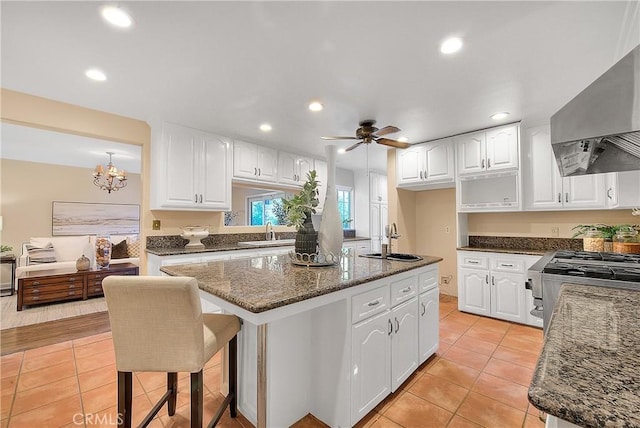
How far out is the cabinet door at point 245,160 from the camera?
153 inches

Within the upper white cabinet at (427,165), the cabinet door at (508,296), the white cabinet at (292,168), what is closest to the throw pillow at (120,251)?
the white cabinet at (292,168)

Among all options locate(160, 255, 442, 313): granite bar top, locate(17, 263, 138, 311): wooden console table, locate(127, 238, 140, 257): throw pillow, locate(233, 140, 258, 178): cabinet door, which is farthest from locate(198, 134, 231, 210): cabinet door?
locate(127, 238, 140, 257): throw pillow

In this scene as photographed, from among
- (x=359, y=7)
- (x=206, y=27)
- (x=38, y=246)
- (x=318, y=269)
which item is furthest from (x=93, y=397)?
(x=38, y=246)

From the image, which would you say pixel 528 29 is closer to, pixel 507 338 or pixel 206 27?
pixel 206 27

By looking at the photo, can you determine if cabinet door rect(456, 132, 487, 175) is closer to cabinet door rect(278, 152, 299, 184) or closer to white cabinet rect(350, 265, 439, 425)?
white cabinet rect(350, 265, 439, 425)

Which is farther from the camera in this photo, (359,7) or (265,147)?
(265,147)

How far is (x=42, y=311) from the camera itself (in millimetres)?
3650

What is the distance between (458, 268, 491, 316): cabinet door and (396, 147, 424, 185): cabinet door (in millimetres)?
1439

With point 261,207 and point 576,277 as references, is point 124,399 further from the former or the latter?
point 261,207

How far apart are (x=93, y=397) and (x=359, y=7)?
3013mm

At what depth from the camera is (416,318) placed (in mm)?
2125

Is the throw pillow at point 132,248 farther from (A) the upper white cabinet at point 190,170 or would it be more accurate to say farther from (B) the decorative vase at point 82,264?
(A) the upper white cabinet at point 190,170

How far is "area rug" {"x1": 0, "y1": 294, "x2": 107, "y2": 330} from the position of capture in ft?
10.8

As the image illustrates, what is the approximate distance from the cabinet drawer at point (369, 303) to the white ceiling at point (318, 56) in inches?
64.1
